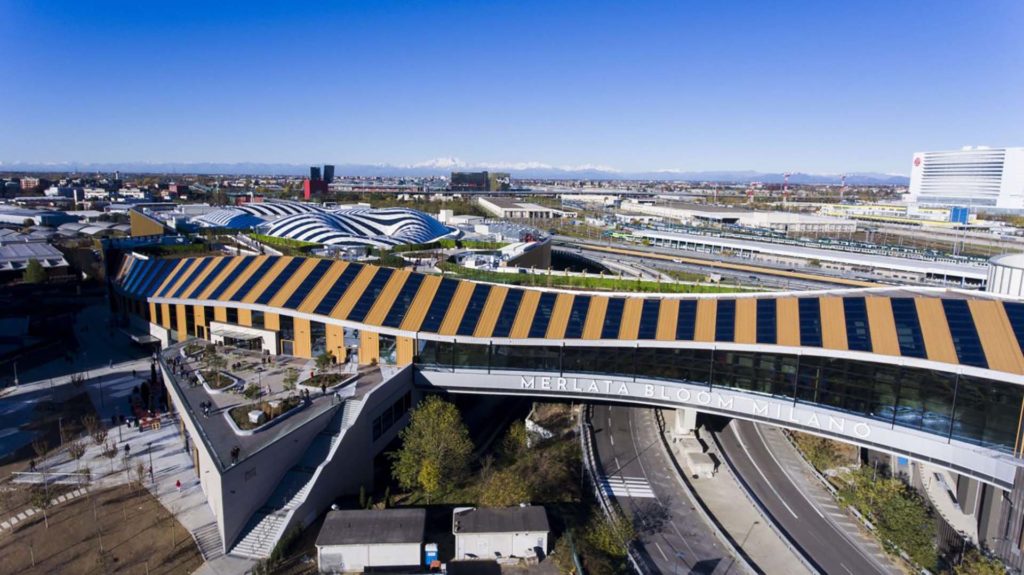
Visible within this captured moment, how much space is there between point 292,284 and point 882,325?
3838 cm

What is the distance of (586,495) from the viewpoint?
34781 millimetres

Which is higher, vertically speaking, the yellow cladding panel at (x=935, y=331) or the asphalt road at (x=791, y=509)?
the yellow cladding panel at (x=935, y=331)

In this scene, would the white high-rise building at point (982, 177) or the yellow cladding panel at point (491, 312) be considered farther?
the white high-rise building at point (982, 177)

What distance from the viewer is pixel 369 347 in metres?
40.5

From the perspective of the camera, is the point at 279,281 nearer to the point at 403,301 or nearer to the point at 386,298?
the point at 386,298

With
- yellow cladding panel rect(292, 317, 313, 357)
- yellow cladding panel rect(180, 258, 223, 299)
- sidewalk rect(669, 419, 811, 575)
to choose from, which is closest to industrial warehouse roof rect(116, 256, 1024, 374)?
yellow cladding panel rect(180, 258, 223, 299)

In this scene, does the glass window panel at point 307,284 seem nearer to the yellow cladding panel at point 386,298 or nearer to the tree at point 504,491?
the yellow cladding panel at point 386,298

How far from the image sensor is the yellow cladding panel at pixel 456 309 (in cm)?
3916

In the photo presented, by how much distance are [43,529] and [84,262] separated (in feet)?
222

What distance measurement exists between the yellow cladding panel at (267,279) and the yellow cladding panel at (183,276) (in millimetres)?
8638

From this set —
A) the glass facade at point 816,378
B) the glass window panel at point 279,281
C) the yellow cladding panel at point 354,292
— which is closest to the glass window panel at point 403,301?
the glass facade at point 816,378

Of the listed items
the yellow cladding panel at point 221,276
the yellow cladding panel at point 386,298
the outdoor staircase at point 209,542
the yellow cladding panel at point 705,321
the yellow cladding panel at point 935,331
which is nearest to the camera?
the outdoor staircase at point 209,542

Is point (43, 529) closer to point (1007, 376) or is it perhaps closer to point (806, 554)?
point (806, 554)

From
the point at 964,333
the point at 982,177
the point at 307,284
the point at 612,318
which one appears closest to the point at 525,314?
the point at 612,318
